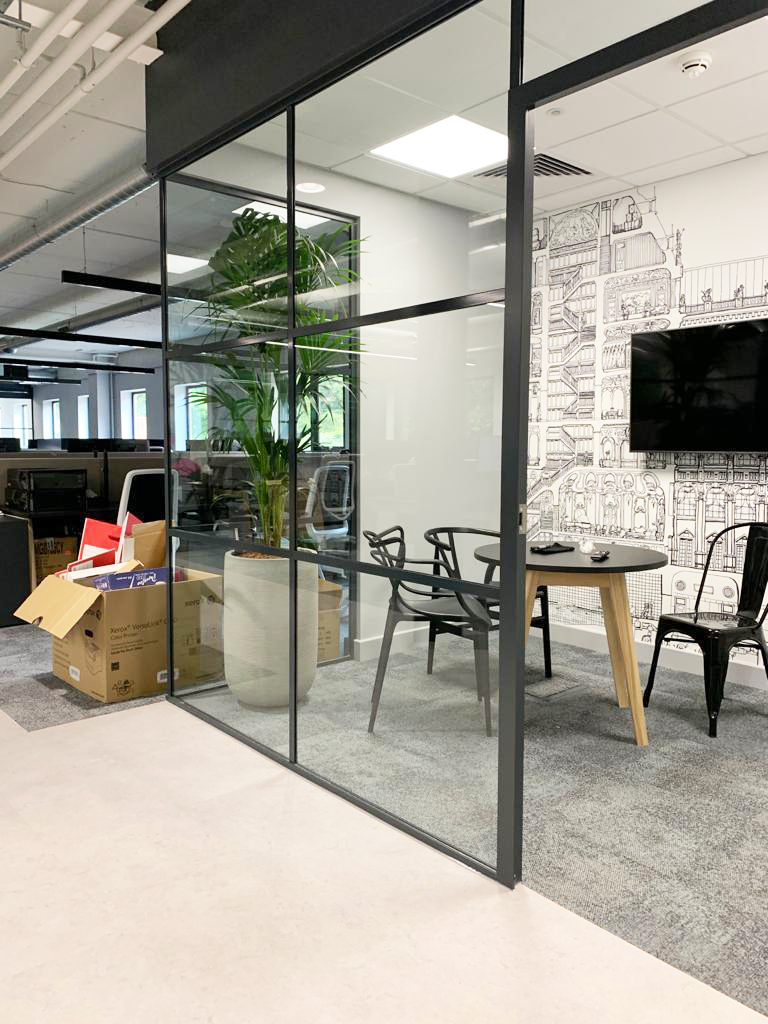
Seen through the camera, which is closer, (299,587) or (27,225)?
(299,587)

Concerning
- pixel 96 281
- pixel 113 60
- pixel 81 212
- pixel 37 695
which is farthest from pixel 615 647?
pixel 96 281

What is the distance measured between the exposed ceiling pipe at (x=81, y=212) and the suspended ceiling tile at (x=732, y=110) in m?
2.64

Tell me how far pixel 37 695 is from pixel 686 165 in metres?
4.40

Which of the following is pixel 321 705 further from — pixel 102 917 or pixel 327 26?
pixel 327 26

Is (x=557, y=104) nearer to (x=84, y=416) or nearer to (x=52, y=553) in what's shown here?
(x=52, y=553)

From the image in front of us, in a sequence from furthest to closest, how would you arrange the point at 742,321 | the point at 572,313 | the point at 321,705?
the point at 572,313
the point at 742,321
the point at 321,705

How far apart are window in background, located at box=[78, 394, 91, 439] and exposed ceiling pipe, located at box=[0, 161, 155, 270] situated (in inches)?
360

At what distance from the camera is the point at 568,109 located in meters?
3.56

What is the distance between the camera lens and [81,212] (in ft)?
16.5

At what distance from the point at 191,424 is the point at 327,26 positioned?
5.94 feet

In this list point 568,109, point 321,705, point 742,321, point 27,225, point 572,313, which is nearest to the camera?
point 321,705

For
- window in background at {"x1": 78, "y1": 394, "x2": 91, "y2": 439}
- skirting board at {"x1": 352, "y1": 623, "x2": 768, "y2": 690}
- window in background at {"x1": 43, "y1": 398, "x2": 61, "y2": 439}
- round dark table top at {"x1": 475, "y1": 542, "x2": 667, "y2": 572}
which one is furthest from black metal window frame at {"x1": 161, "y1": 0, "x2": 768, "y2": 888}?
window in background at {"x1": 43, "y1": 398, "x2": 61, "y2": 439}

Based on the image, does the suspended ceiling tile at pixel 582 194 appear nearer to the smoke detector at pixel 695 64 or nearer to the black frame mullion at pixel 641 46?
the smoke detector at pixel 695 64

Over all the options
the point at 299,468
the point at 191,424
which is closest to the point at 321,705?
the point at 299,468
